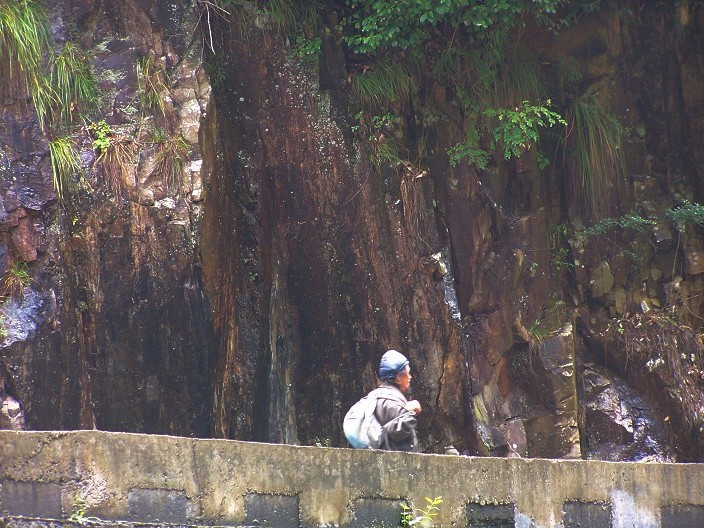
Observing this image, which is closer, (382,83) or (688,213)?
(382,83)

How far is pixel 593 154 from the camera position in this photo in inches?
403

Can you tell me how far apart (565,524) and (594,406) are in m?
3.97

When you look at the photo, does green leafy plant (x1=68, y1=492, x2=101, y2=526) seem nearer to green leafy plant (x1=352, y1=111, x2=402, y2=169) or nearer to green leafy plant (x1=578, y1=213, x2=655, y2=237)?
green leafy plant (x1=352, y1=111, x2=402, y2=169)

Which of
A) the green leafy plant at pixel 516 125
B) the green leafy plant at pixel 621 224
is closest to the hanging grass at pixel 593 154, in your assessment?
the green leafy plant at pixel 621 224

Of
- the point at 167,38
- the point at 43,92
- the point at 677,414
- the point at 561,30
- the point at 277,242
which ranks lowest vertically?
the point at 677,414

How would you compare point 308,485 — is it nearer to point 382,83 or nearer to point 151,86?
point 151,86

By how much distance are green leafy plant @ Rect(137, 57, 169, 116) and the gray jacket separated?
3.69 meters

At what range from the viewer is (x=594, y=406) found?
10.0 meters

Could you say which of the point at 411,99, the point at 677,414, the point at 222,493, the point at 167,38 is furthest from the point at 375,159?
the point at 222,493

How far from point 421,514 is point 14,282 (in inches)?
149

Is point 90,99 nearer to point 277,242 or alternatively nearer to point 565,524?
point 277,242

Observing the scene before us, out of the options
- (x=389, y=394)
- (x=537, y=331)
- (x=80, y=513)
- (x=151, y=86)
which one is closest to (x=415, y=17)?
(x=151, y=86)

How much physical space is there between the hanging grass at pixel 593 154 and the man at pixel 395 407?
5.03 m

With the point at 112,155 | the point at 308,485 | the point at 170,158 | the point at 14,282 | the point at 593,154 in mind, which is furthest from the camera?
the point at 593,154
